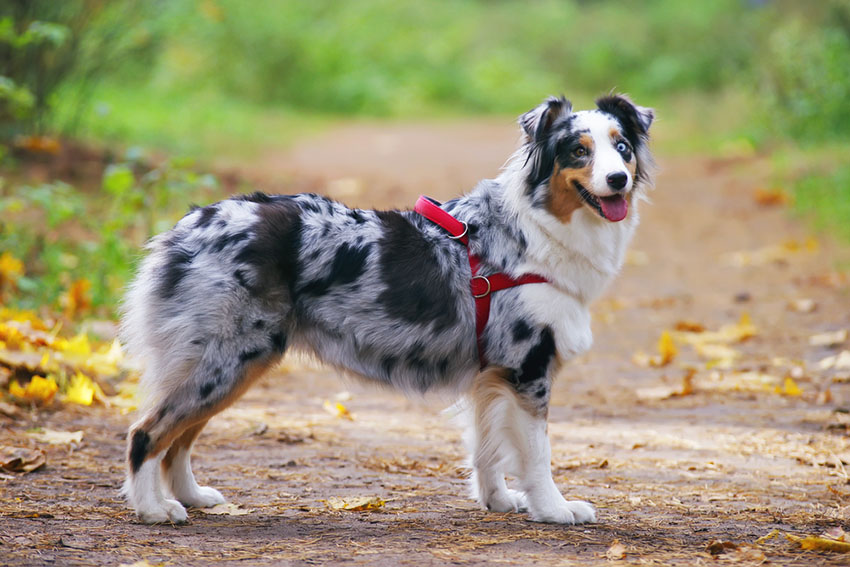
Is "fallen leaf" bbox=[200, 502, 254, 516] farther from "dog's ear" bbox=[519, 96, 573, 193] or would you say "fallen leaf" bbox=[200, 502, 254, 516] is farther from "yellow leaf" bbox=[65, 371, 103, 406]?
"dog's ear" bbox=[519, 96, 573, 193]

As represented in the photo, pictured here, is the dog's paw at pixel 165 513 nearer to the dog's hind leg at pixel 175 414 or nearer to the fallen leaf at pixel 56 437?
the dog's hind leg at pixel 175 414

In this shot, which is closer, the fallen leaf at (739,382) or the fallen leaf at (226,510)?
the fallen leaf at (226,510)

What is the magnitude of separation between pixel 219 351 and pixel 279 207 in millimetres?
689

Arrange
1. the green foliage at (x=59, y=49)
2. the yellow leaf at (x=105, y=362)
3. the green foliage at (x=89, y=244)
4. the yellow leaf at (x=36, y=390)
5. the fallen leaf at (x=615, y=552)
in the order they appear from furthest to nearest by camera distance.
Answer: the green foliage at (x=59, y=49) → the green foliage at (x=89, y=244) → the yellow leaf at (x=105, y=362) → the yellow leaf at (x=36, y=390) → the fallen leaf at (x=615, y=552)

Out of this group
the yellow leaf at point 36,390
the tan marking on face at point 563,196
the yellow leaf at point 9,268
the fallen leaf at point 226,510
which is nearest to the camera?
the fallen leaf at point 226,510

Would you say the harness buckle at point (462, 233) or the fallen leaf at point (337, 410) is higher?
the harness buckle at point (462, 233)

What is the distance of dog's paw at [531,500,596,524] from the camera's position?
414 cm

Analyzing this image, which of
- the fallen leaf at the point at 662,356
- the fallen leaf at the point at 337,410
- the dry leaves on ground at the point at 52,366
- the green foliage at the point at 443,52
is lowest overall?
the fallen leaf at the point at 337,410

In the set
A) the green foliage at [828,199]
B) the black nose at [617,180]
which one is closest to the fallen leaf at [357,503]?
the black nose at [617,180]

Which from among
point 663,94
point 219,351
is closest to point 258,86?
point 663,94

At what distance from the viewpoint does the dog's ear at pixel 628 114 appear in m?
4.51

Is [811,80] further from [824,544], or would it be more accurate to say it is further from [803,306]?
[824,544]

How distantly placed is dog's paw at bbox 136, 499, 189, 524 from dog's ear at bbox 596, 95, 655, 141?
2639mm

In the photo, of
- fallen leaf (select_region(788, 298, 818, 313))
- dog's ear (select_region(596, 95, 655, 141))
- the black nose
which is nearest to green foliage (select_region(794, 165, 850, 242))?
fallen leaf (select_region(788, 298, 818, 313))
